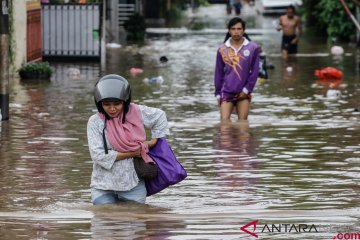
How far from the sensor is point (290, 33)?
34688 mm

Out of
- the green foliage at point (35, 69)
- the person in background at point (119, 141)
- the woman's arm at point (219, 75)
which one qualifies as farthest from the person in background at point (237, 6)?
the person in background at point (119, 141)

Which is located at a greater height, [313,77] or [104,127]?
[104,127]

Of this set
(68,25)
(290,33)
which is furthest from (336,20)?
(68,25)

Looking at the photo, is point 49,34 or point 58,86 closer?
Result: point 58,86

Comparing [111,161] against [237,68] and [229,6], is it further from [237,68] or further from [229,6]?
[229,6]

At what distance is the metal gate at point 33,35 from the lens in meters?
28.1

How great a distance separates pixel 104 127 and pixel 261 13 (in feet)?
203

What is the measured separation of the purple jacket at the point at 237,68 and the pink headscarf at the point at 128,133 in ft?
23.1

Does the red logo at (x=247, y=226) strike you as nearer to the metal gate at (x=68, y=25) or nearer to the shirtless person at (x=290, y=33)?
the metal gate at (x=68, y=25)

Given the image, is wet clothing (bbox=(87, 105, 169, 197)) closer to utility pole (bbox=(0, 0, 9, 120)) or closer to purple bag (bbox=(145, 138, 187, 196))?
purple bag (bbox=(145, 138, 187, 196))

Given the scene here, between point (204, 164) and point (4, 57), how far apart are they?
15.6 feet

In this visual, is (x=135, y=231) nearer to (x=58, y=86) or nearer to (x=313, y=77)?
(x=58, y=86)

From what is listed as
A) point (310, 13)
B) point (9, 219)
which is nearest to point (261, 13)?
point (310, 13)

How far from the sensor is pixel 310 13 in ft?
170
